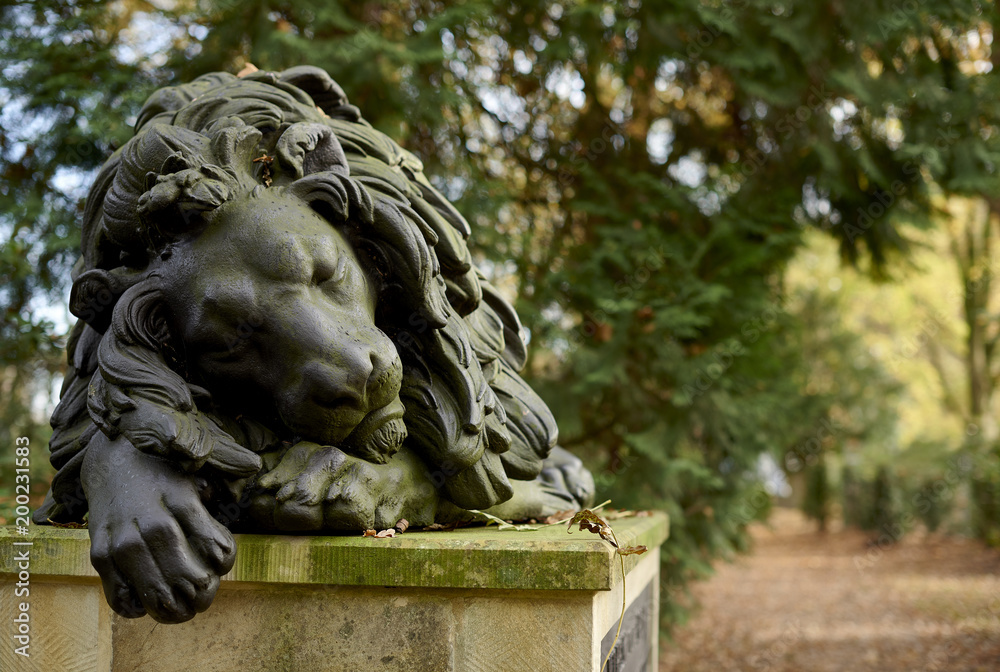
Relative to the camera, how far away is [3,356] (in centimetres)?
499

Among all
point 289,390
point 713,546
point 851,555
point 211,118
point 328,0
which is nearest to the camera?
point 289,390

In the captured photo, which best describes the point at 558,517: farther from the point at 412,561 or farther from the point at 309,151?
the point at 309,151

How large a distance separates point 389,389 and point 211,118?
92 centimetres

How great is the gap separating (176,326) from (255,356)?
0.22 metres

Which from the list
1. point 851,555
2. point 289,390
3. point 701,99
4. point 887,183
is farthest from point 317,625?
point 851,555

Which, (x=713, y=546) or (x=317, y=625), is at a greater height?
(x=317, y=625)

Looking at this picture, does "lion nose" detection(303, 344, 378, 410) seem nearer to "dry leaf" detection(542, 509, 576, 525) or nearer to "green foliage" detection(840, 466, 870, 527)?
"dry leaf" detection(542, 509, 576, 525)

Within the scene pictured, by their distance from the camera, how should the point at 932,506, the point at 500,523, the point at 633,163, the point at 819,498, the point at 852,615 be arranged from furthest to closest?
the point at 819,498, the point at 932,506, the point at 852,615, the point at 633,163, the point at 500,523

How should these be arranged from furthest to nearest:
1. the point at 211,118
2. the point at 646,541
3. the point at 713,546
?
the point at 713,546, the point at 646,541, the point at 211,118

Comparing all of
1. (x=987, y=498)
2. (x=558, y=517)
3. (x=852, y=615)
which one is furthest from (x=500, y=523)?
(x=987, y=498)

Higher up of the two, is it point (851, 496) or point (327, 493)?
point (327, 493)

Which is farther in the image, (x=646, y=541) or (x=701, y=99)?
(x=701, y=99)

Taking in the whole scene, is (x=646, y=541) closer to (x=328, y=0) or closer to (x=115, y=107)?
(x=328, y=0)

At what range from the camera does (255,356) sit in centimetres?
197
